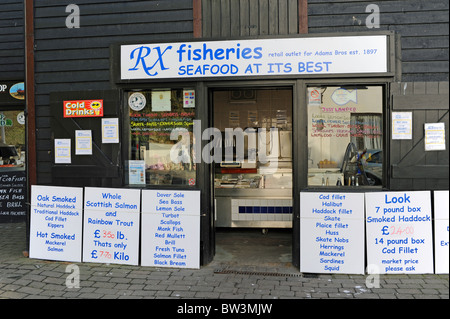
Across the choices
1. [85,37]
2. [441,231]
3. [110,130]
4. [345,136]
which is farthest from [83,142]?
[441,231]

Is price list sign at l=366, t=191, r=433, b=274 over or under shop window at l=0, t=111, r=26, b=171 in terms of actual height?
under

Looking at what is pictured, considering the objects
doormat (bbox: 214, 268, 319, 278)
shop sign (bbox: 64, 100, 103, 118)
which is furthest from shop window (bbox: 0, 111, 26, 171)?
doormat (bbox: 214, 268, 319, 278)

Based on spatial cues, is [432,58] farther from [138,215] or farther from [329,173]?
[138,215]

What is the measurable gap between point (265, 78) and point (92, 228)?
318 centimetres

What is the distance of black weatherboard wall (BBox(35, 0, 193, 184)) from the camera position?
5.25 metres

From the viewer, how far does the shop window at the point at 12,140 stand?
8016mm

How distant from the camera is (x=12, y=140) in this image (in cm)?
808

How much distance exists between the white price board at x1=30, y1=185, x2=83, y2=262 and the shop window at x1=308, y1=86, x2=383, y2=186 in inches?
133

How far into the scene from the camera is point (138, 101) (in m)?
5.41

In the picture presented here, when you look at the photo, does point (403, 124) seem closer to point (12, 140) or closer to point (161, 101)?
point (161, 101)

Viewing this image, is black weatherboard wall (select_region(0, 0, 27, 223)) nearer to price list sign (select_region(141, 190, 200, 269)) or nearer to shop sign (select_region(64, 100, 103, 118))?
shop sign (select_region(64, 100, 103, 118))

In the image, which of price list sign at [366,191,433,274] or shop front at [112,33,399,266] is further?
shop front at [112,33,399,266]

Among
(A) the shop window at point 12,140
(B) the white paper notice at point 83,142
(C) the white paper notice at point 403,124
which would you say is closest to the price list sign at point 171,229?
(B) the white paper notice at point 83,142

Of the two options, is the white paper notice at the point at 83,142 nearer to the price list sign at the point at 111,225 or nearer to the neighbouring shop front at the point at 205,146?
the neighbouring shop front at the point at 205,146
